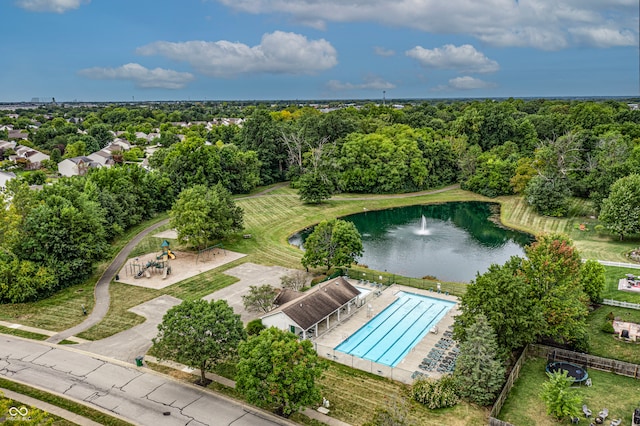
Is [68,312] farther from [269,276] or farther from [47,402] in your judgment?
[269,276]

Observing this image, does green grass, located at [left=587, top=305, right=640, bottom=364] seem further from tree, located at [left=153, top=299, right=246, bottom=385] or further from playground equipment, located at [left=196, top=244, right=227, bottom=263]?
playground equipment, located at [left=196, top=244, right=227, bottom=263]

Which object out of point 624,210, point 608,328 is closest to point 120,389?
point 608,328

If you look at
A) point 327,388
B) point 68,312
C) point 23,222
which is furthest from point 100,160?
point 327,388

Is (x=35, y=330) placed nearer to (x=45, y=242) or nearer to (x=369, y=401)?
(x=45, y=242)

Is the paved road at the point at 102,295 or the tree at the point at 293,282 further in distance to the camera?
the tree at the point at 293,282

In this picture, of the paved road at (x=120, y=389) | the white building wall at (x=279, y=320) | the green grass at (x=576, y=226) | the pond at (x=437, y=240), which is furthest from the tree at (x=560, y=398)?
the green grass at (x=576, y=226)

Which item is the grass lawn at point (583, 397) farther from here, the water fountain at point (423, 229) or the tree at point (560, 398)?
the water fountain at point (423, 229)

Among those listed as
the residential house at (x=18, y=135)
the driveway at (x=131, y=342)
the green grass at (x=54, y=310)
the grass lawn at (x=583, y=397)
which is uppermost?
the residential house at (x=18, y=135)
